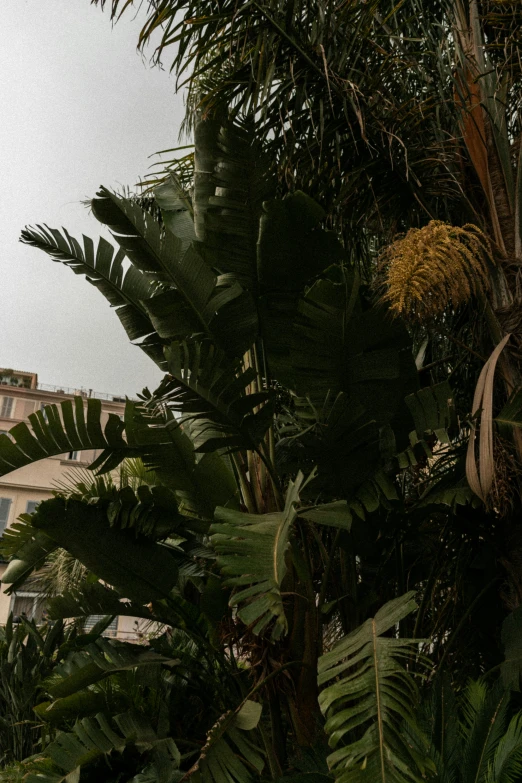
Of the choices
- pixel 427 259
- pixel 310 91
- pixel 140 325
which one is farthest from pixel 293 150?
pixel 427 259

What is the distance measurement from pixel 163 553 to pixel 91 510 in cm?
→ 51

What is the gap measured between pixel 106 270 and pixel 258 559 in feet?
8.55

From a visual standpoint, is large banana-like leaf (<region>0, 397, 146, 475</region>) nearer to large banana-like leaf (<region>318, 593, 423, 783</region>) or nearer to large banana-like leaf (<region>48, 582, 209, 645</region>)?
large banana-like leaf (<region>48, 582, 209, 645</region>)

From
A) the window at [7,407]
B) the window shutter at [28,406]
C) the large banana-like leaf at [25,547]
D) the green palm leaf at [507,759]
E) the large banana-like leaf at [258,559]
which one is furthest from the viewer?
the window shutter at [28,406]

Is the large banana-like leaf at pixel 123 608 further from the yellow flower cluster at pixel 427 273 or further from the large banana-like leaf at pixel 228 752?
the yellow flower cluster at pixel 427 273

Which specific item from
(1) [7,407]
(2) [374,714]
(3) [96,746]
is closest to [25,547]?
(3) [96,746]

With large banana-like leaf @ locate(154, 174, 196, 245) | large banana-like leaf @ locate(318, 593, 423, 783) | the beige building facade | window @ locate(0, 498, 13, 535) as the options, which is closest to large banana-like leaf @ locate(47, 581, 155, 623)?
large banana-like leaf @ locate(318, 593, 423, 783)

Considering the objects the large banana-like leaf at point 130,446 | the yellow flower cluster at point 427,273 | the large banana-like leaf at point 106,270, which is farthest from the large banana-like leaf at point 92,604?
the yellow flower cluster at point 427,273

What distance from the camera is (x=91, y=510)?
4.38 meters

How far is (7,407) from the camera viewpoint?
86.0ft

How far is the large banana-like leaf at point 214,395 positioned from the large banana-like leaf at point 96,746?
174cm

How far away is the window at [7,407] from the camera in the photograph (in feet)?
85.0

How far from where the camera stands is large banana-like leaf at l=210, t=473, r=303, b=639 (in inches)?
94.3

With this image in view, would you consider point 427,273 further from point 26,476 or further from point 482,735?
point 26,476
